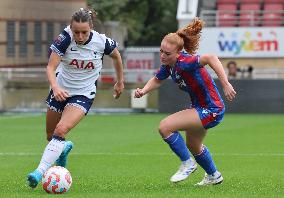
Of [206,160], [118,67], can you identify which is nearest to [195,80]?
[206,160]

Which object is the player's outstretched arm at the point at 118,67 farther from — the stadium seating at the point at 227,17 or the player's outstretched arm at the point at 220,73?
the stadium seating at the point at 227,17

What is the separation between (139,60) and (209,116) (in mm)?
29159

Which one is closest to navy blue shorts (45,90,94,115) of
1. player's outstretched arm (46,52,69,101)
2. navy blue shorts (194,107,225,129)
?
player's outstretched arm (46,52,69,101)

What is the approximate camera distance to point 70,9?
45.4m

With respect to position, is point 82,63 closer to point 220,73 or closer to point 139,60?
point 220,73

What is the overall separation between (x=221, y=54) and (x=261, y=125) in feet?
36.6

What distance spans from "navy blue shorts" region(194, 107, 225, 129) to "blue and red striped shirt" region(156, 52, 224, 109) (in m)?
0.04

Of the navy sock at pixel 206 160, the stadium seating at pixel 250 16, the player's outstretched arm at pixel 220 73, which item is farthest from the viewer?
the stadium seating at pixel 250 16

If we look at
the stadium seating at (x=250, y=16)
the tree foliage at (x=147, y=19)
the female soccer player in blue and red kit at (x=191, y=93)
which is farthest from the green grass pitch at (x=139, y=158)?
the tree foliage at (x=147, y=19)

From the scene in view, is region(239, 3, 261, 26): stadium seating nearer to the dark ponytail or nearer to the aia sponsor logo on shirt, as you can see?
the aia sponsor logo on shirt

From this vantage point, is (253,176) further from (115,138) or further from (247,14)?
(247,14)

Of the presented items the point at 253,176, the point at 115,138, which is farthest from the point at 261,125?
the point at 253,176

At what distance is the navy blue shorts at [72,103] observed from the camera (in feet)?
40.2

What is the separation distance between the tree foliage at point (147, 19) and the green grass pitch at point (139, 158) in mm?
24337
